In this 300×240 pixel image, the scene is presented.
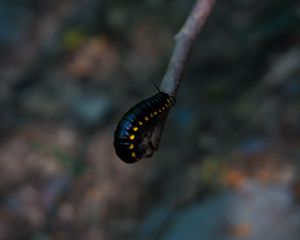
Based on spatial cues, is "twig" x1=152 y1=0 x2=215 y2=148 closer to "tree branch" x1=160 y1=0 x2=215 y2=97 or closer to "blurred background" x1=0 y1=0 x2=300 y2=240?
"tree branch" x1=160 y1=0 x2=215 y2=97

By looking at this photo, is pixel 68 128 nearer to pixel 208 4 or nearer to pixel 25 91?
pixel 25 91

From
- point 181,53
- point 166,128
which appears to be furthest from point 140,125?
point 166,128

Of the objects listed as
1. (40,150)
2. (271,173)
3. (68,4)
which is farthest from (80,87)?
(271,173)

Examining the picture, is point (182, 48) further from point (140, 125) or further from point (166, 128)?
point (166, 128)

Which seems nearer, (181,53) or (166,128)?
Result: (181,53)

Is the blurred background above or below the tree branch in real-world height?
above

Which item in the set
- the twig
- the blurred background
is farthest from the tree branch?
the blurred background
